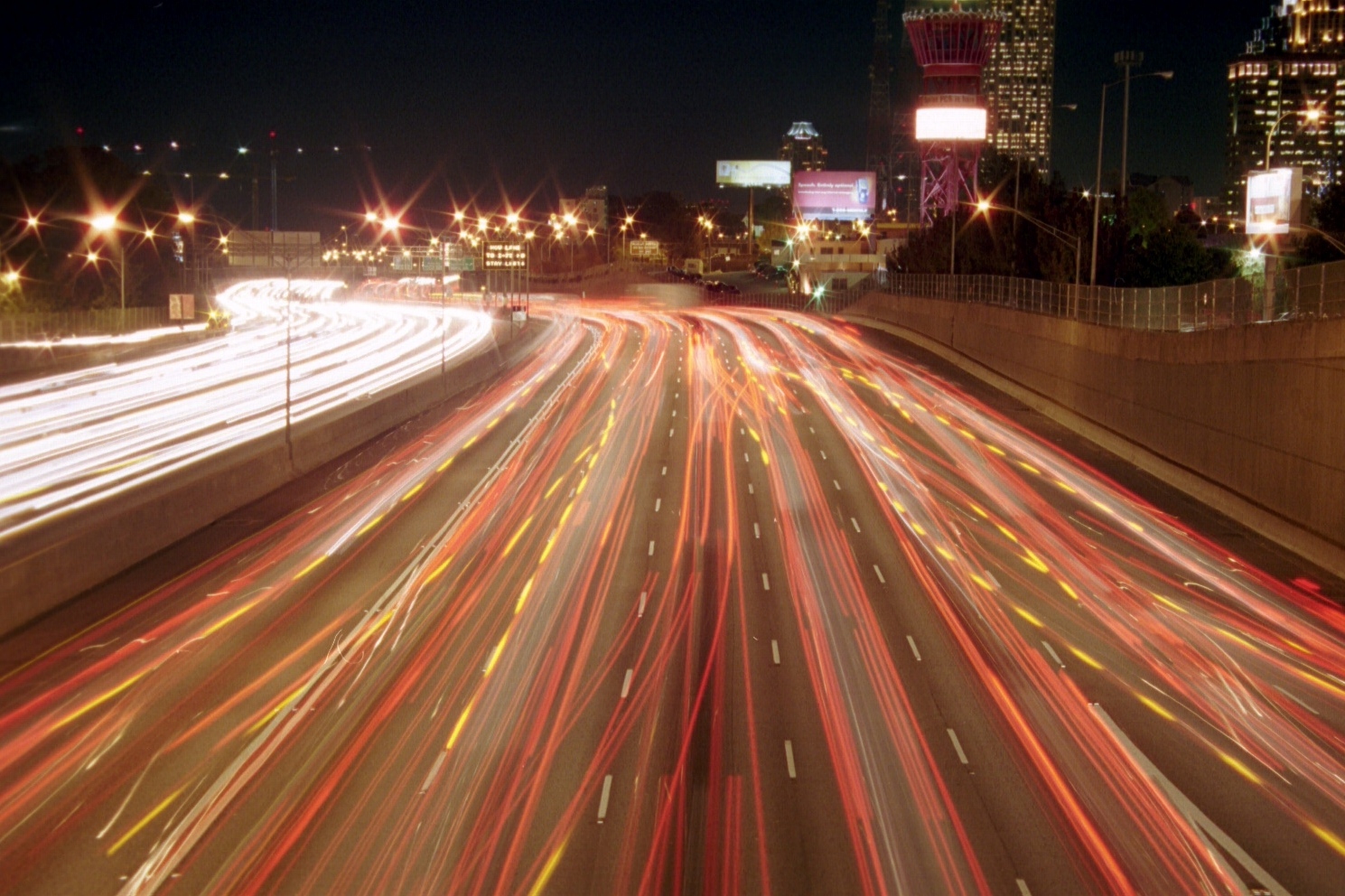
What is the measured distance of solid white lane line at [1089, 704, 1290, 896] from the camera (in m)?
14.0

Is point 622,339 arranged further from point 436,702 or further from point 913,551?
point 436,702

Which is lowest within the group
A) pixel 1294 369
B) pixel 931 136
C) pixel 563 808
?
pixel 563 808

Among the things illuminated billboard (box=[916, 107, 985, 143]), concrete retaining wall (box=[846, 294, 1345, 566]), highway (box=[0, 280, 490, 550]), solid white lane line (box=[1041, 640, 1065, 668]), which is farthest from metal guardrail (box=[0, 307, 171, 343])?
illuminated billboard (box=[916, 107, 985, 143])

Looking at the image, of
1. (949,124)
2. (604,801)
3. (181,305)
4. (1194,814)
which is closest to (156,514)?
(604,801)

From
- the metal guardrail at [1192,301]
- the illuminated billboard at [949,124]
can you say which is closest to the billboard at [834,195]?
the illuminated billboard at [949,124]

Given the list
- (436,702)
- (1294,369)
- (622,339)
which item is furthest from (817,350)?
(436,702)

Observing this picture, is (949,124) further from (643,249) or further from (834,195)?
(643,249)

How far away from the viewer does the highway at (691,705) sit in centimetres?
1430

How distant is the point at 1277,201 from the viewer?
2120 inches

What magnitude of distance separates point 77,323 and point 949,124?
255 feet

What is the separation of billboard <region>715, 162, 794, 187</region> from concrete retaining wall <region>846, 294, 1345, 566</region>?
150368mm

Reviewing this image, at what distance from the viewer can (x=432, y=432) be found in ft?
152

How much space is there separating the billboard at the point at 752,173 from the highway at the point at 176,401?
102m

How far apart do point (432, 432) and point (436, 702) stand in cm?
2778
